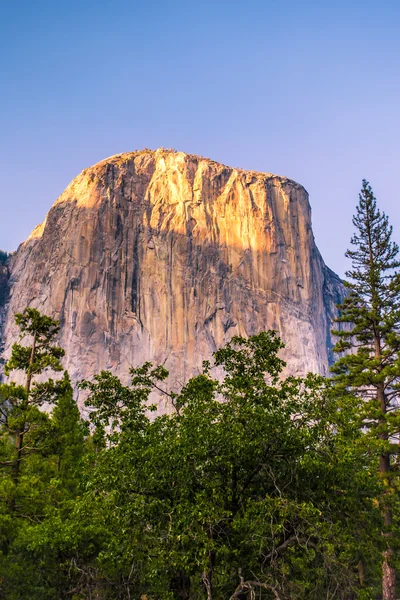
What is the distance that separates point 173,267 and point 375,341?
72.3 m

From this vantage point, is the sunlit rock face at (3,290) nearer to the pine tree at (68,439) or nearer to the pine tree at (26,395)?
the pine tree at (68,439)

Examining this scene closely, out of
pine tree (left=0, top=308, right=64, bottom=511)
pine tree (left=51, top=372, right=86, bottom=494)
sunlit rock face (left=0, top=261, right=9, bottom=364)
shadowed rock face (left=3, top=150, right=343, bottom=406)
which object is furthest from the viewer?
sunlit rock face (left=0, top=261, right=9, bottom=364)

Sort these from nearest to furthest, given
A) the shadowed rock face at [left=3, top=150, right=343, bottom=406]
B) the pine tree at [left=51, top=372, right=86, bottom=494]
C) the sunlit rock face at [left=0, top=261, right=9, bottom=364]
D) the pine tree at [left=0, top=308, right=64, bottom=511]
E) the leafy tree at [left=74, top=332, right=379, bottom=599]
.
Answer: the leafy tree at [left=74, top=332, right=379, bottom=599]
the pine tree at [left=0, top=308, right=64, bottom=511]
the pine tree at [left=51, top=372, right=86, bottom=494]
the shadowed rock face at [left=3, top=150, right=343, bottom=406]
the sunlit rock face at [left=0, top=261, right=9, bottom=364]

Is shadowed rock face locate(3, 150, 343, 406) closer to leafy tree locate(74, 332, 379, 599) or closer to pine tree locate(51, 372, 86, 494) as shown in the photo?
pine tree locate(51, 372, 86, 494)

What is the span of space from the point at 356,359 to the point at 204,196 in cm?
8110

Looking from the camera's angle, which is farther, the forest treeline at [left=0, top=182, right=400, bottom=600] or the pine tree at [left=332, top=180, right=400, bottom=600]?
the pine tree at [left=332, top=180, right=400, bottom=600]

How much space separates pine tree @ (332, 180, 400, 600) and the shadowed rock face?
62404 mm

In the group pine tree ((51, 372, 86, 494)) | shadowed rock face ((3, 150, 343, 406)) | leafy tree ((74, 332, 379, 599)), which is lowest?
leafy tree ((74, 332, 379, 599))

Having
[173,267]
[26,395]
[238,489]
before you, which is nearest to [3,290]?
[173,267]

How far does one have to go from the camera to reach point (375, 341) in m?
24.5

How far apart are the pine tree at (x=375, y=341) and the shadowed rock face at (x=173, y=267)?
62404 millimetres

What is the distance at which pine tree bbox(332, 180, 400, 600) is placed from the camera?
21.4m

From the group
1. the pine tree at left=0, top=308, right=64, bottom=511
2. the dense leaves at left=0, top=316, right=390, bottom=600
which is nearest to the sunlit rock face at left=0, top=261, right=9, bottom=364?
the pine tree at left=0, top=308, right=64, bottom=511

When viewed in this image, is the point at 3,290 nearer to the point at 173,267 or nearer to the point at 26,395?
the point at 173,267
